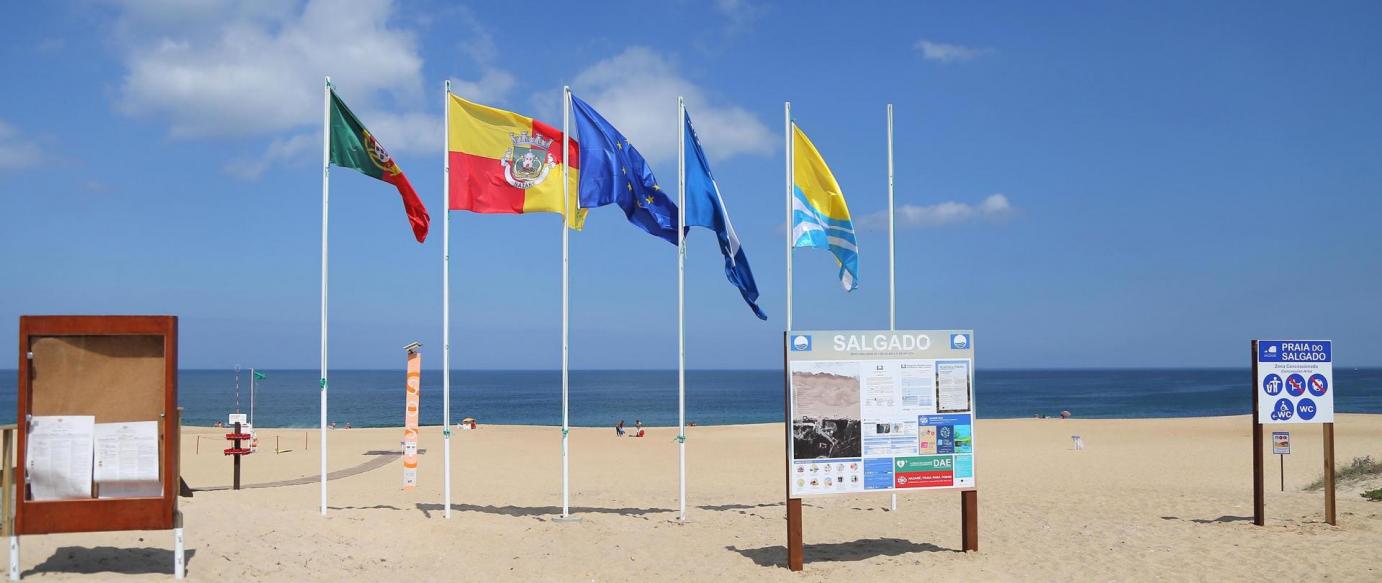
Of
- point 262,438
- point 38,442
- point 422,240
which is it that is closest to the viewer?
point 38,442

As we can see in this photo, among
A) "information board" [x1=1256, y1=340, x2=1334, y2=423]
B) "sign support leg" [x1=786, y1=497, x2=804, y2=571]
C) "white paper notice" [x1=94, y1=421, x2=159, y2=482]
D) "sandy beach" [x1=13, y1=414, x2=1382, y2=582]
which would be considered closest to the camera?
"white paper notice" [x1=94, y1=421, x2=159, y2=482]

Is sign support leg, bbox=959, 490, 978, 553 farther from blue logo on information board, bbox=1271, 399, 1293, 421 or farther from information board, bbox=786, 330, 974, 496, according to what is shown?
blue logo on information board, bbox=1271, 399, 1293, 421

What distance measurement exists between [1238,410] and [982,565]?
250 feet

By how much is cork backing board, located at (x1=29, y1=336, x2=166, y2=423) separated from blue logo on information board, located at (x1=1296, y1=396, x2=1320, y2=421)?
14.9 metres

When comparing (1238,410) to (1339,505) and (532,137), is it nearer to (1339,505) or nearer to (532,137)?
(1339,505)

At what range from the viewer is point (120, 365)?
9.08 m

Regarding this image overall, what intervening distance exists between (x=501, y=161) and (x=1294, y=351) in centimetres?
1207

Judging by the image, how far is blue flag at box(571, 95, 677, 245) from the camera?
13.9 metres

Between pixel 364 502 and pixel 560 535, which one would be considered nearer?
pixel 560 535

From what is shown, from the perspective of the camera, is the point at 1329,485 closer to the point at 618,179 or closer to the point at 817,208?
the point at 817,208

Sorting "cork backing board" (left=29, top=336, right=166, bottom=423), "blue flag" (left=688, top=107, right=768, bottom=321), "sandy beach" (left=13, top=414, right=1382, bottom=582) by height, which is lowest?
"sandy beach" (left=13, top=414, right=1382, bottom=582)

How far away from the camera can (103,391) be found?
9055 mm

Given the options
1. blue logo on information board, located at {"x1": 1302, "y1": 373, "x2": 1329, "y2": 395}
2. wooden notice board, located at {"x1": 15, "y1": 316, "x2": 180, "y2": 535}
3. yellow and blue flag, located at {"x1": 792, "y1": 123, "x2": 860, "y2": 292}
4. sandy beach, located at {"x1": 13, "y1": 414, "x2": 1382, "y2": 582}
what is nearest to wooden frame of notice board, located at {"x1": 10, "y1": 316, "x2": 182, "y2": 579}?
wooden notice board, located at {"x1": 15, "y1": 316, "x2": 180, "y2": 535}

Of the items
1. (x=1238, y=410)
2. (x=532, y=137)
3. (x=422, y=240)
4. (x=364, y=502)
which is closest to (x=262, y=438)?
(x=364, y=502)
